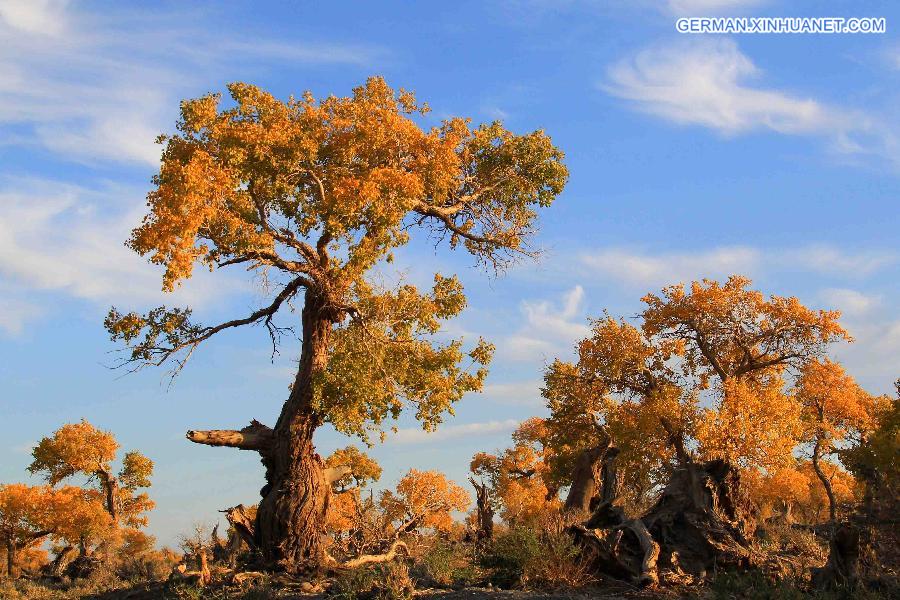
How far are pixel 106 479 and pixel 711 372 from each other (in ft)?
100

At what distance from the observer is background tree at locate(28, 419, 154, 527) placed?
43219 mm

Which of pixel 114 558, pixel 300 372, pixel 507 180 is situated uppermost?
pixel 507 180

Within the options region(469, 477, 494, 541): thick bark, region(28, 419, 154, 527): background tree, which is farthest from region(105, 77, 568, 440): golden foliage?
region(28, 419, 154, 527): background tree

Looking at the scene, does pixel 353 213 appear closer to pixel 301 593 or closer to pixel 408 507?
pixel 301 593

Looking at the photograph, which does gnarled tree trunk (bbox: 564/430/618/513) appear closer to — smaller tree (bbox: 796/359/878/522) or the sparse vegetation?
the sparse vegetation

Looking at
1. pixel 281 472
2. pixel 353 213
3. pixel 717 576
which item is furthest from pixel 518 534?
pixel 353 213

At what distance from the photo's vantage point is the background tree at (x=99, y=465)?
43219 millimetres

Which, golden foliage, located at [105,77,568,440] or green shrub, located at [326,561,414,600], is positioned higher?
golden foliage, located at [105,77,568,440]

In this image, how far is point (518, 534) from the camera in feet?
58.8

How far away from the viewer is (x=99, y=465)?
43.9 meters

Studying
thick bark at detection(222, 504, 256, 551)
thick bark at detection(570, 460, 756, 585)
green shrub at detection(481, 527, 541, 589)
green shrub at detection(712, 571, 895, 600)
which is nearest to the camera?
green shrub at detection(712, 571, 895, 600)

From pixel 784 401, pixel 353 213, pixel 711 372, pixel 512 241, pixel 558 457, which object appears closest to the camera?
pixel 353 213

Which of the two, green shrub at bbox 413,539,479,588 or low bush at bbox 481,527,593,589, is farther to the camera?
green shrub at bbox 413,539,479,588

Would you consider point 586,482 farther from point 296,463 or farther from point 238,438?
point 238,438
